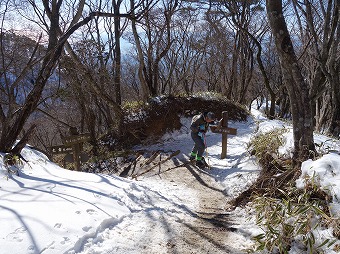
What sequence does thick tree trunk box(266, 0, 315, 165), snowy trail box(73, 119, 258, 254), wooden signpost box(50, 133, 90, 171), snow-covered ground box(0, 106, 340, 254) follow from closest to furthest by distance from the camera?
1. snow-covered ground box(0, 106, 340, 254)
2. snowy trail box(73, 119, 258, 254)
3. thick tree trunk box(266, 0, 315, 165)
4. wooden signpost box(50, 133, 90, 171)

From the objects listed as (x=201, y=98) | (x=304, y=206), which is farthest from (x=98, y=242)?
(x=201, y=98)

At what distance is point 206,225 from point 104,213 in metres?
1.48

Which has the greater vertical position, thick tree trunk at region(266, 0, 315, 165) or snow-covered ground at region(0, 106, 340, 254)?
thick tree trunk at region(266, 0, 315, 165)

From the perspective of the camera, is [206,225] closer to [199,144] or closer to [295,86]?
[295,86]

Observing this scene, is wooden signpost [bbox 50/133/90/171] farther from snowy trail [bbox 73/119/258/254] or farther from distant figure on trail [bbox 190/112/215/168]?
distant figure on trail [bbox 190/112/215/168]

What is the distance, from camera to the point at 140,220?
12.7 feet

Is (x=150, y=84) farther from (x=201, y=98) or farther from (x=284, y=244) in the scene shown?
(x=284, y=244)

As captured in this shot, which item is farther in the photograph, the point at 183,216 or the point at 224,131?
the point at 224,131

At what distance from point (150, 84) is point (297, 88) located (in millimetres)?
9211

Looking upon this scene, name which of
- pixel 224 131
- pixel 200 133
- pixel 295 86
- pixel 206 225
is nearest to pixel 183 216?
pixel 206 225

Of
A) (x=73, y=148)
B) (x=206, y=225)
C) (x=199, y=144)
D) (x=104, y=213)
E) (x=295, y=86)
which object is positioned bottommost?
(x=206, y=225)

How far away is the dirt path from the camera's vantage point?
10.8 ft

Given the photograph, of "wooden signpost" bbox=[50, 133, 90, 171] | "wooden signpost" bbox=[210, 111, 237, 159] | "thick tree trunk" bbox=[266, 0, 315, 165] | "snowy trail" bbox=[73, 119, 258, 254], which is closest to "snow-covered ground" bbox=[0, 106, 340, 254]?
"snowy trail" bbox=[73, 119, 258, 254]

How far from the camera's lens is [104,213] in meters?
3.65
